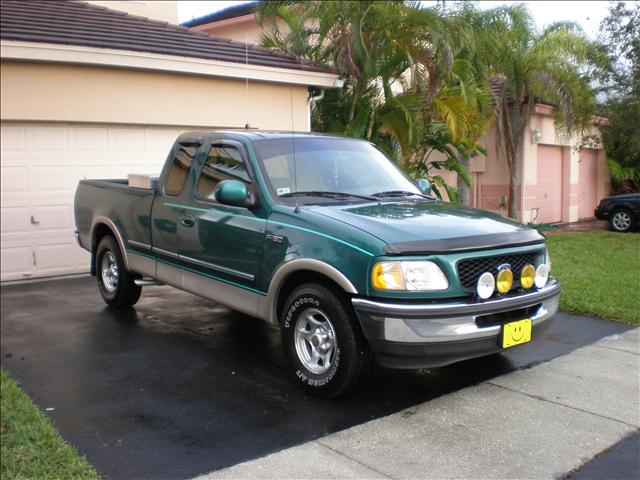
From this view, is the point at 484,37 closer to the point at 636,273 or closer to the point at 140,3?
the point at 636,273

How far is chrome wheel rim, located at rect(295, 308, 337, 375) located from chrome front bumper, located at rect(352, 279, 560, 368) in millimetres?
414

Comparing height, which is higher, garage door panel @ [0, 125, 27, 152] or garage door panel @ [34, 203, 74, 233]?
garage door panel @ [0, 125, 27, 152]

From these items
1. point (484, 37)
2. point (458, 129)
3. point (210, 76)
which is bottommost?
point (458, 129)

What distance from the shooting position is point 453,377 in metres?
5.46

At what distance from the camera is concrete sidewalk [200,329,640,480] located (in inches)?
151

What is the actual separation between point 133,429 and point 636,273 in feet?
26.2

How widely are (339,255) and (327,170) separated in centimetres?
141

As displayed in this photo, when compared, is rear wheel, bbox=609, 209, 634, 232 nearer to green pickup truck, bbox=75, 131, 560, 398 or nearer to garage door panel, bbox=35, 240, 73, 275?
green pickup truck, bbox=75, 131, 560, 398

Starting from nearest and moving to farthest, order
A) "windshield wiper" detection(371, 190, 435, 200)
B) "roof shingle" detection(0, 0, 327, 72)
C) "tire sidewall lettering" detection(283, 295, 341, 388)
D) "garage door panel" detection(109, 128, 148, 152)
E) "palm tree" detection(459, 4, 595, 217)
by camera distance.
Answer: "tire sidewall lettering" detection(283, 295, 341, 388)
"windshield wiper" detection(371, 190, 435, 200)
"roof shingle" detection(0, 0, 327, 72)
"garage door panel" detection(109, 128, 148, 152)
"palm tree" detection(459, 4, 595, 217)

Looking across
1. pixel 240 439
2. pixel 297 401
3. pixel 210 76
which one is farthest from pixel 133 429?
pixel 210 76

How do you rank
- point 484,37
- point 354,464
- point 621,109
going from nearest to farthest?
point 354,464 < point 484,37 < point 621,109

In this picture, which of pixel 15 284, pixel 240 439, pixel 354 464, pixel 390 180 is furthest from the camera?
pixel 15 284

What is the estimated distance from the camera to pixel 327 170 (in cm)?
582

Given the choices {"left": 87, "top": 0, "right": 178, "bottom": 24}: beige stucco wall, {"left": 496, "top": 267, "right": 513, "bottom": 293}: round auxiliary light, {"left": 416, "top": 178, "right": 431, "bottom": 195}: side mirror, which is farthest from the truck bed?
{"left": 87, "top": 0, "right": 178, "bottom": 24}: beige stucco wall
